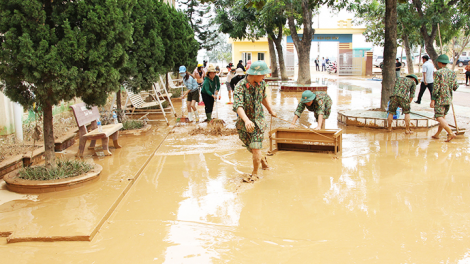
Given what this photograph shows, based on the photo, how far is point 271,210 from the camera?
430 centimetres

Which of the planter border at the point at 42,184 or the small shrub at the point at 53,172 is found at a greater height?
the small shrub at the point at 53,172

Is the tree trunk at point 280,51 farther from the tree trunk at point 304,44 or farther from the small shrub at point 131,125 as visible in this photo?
the small shrub at point 131,125

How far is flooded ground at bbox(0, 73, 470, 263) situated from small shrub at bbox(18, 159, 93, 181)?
1.15 feet

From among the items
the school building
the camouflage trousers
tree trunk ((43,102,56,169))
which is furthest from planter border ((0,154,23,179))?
the school building

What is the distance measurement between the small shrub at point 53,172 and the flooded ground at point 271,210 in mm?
349

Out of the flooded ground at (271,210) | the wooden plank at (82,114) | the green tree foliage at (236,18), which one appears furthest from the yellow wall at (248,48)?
the flooded ground at (271,210)

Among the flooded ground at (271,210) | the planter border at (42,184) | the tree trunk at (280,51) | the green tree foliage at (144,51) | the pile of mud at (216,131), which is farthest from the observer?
the tree trunk at (280,51)

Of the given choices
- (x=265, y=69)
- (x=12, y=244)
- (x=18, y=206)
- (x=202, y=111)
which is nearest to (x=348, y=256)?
(x=265, y=69)

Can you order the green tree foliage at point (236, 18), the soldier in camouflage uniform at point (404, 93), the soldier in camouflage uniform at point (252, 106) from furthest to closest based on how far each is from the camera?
the green tree foliage at point (236, 18) → the soldier in camouflage uniform at point (404, 93) → the soldier in camouflage uniform at point (252, 106)

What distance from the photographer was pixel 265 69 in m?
5.09

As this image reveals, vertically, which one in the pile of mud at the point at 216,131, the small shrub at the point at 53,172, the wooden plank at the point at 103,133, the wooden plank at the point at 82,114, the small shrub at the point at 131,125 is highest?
the wooden plank at the point at 82,114

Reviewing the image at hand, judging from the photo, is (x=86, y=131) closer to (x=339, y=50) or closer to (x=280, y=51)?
(x=280, y=51)

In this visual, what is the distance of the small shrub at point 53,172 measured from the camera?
5031mm

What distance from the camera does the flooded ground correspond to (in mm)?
3355
